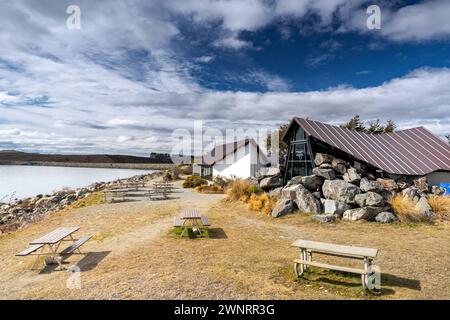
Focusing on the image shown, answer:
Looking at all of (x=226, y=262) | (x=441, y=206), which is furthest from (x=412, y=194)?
(x=226, y=262)

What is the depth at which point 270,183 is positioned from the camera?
54.7ft

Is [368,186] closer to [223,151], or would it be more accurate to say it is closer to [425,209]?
[425,209]

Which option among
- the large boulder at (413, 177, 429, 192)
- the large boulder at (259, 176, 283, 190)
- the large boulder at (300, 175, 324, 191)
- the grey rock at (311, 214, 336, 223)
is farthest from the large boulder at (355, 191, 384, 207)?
the large boulder at (259, 176, 283, 190)

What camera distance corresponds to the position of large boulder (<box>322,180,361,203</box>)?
11922 mm

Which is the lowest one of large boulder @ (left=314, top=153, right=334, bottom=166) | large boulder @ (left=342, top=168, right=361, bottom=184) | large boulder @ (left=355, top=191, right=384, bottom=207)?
large boulder @ (left=355, top=191, right=384, bottom=207)

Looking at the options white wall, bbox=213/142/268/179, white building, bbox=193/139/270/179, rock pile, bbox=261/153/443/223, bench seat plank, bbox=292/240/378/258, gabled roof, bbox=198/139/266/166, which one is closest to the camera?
bench seat plank, bbox=292/240/378/258

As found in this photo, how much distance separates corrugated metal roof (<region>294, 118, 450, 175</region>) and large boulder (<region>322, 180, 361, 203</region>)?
9.33 feet

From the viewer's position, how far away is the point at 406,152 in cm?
1727

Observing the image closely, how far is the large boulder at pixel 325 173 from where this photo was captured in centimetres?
1332

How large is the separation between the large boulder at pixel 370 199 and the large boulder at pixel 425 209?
52.9 inches

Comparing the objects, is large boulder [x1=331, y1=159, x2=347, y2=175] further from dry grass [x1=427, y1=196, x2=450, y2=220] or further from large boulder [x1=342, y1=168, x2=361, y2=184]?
dry grass [x1=427, y1=196, x2=450, y2=220]

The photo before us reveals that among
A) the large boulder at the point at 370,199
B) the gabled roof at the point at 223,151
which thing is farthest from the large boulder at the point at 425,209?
the gabled roof at the point at 223,151

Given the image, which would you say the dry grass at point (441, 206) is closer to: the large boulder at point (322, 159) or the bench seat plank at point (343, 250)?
the large boulder at point (322, 159)
